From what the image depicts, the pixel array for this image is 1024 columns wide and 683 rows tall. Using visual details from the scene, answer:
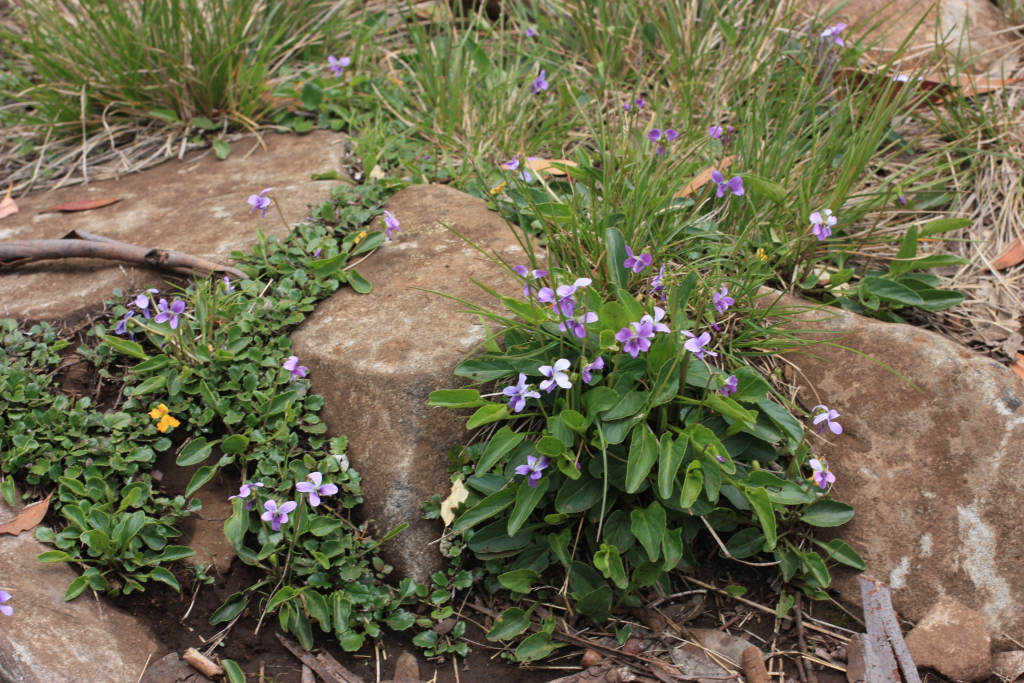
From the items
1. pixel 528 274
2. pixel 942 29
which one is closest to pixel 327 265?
pixel 528 274

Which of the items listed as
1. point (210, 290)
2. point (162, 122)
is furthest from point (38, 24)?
point (210, 290)

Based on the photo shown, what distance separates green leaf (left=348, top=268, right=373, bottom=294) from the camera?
240 cm

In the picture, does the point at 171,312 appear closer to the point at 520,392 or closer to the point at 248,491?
the point at 248,491

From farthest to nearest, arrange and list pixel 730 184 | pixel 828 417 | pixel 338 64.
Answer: pixel 338 64, pixel 730 184, pixel 828 417

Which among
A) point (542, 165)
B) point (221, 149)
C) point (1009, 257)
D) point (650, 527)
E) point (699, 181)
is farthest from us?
point (221, 149)

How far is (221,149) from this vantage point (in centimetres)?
324

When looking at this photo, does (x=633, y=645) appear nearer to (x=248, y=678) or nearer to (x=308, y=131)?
(x=248, y=678)

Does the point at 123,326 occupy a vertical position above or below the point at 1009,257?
above

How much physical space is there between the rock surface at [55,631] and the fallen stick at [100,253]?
0.91 meters

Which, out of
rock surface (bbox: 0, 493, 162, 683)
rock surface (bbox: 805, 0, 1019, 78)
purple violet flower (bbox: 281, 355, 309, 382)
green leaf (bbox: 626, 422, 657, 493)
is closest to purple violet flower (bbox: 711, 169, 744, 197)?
green leaf (bbox: 626, 422, 657, 493)

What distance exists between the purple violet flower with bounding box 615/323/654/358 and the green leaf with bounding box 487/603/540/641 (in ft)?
2.52

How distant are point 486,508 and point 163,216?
6.07ft

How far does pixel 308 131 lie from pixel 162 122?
71 cm

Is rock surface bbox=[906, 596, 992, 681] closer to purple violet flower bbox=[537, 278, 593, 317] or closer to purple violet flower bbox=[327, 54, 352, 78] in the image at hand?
purple violet flower bbox=[537, 278, 593, 317]
